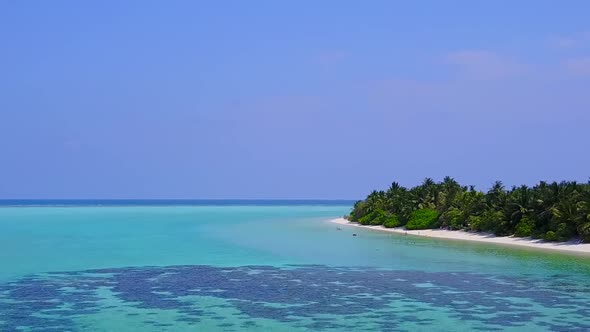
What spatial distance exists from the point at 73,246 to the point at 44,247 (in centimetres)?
280

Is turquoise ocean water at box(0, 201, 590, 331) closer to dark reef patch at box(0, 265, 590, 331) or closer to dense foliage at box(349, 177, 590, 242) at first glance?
dark reef patch at box(0, 265, 590, 331)

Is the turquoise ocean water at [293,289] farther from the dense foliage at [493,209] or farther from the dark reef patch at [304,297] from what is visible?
the dense foliage at [493,209]

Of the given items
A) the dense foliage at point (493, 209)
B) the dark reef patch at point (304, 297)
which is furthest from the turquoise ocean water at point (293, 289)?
the dense foliage at point (493, 209)

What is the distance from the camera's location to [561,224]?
195ft

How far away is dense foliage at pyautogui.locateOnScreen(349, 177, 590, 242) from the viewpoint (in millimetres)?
59375

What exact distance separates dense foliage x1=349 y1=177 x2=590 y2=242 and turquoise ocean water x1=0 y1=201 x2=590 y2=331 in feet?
19.6

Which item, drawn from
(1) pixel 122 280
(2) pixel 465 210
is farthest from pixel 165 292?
(2) pixel 465 210

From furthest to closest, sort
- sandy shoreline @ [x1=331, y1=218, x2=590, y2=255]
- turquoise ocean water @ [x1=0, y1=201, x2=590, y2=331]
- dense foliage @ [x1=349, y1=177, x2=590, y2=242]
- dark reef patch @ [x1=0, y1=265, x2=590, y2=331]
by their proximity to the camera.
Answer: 1. dense foliage @ [x1=349, y1=177, x2=590, y2=242]
2. sandy shoreline @ [x1=331, y1=218, x2=590, y2=255]
3. dark reef patch @ [x1=0, y1=265, x2=590, y2=331]
4. turquoise ocean water @ [x1=0, y1=201, x2=590, y2=331]

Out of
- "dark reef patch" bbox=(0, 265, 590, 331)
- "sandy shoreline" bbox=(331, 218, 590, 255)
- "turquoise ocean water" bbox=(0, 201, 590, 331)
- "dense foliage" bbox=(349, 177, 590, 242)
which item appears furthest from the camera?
"dense foliage" bbox=(349, 177, 590, 242)

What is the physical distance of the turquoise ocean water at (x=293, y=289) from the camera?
26.3 m

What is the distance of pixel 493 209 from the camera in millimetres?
71750

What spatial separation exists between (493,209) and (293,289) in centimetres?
4240

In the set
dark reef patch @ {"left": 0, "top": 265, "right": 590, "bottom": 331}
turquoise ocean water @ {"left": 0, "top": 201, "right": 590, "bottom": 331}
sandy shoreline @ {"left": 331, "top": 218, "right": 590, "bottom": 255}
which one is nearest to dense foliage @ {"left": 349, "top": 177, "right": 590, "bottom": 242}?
sandy shoreline @ {"left": 331, "top": 218, "right": 590, "bottom": 255}

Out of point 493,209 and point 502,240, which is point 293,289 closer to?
point 502,240
